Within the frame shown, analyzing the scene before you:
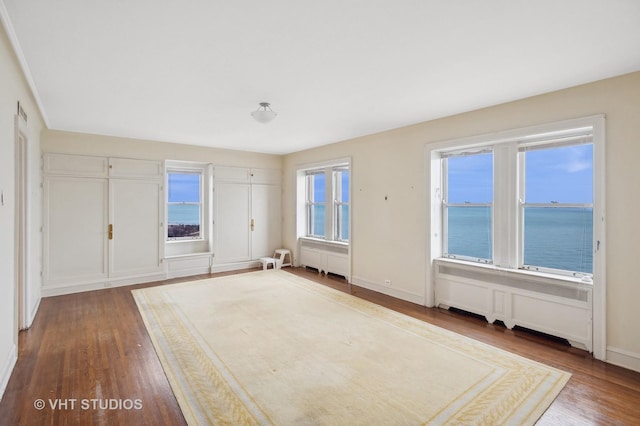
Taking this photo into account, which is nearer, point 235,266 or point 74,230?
point 74,230

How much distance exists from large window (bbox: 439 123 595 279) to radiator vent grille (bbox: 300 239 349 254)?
2.04 m

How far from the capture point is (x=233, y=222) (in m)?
6.89

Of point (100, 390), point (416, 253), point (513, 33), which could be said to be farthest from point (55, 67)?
point (416, 253)

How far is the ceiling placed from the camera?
1.95 meters

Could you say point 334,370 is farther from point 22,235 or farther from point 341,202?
point 341,202

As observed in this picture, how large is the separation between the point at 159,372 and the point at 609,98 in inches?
187

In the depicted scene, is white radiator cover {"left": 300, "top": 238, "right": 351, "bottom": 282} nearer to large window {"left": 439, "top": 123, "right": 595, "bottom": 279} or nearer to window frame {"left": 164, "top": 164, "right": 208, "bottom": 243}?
large window {"left": 439, "top": 123, "right": 595, "bottom": 279}

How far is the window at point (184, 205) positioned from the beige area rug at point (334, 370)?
8.06 ft

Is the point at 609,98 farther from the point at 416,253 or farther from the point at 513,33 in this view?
the point at 416,253

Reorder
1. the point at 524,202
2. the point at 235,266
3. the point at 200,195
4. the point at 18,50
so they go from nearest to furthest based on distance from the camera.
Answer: the point at 18,50, the point at 524,202, the point at 200,195, the point at 235,266

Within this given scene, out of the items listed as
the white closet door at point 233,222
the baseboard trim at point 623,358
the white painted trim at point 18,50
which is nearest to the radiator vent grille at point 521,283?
the baseboard trim at point 623,358

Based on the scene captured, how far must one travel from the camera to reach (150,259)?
588cm

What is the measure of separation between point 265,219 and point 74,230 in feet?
11.5

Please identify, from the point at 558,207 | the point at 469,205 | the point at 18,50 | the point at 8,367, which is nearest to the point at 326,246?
the point at 469,205
